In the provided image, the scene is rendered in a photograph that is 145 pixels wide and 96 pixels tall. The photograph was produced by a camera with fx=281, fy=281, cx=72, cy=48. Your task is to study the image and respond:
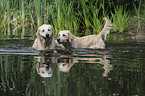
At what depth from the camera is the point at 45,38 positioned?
9375 mm

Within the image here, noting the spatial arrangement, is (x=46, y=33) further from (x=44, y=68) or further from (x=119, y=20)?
(x=119, y=20)

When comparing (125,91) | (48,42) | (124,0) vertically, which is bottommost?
(125,91)

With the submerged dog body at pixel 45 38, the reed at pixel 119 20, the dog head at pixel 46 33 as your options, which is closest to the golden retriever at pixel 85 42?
the submerged dog body at pixel 45 38

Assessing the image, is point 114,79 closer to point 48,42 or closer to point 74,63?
point 74,63

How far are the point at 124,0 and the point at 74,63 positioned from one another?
48.8 feet

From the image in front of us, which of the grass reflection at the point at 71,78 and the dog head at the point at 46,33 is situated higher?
the dog head at the point at 46,33

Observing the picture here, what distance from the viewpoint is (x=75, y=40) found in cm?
1012

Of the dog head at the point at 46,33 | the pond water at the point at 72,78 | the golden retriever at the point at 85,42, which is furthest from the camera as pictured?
the golden retriever at the point at 85,42

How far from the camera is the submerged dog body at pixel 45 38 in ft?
30.2

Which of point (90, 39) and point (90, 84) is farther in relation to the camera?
point (90, 39)

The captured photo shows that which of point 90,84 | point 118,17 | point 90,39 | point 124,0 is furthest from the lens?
point 124,0

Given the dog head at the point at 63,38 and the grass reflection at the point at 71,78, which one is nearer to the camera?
the grass reflection at the point at 71,78

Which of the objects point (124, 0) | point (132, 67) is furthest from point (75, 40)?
point (124, 0)

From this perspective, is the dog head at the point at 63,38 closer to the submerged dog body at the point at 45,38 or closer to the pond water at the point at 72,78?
the submerged dog body at the point at 45,38
